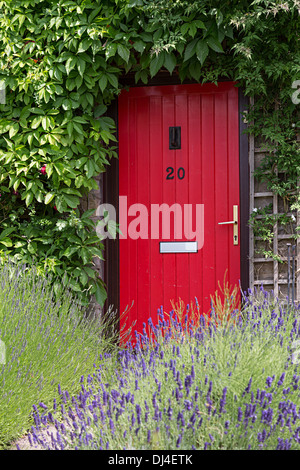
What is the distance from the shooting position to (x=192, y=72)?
4527mm

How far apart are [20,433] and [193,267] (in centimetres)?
231

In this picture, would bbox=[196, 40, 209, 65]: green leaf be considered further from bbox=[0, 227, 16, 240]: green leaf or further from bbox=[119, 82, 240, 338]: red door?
bbox=[0, 227, 16, 240]: green leaf

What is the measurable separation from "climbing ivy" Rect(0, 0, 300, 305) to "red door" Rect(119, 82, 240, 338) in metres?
0.22

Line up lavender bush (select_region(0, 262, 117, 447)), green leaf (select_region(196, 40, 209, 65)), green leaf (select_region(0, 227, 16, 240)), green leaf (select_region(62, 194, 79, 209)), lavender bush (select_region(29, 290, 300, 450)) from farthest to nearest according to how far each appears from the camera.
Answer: green leaf (select_region(0, 227, 16, 240)), green leaf (select_region(62, 194, 79, 209)), green leaf (select_region(196, 40, 209, 65)), lavender bush (select_region(0, 262, 117, 447)), lavender bush (select_region(29, 290, 300, 450))

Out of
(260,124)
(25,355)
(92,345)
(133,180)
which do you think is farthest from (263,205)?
(25,355)

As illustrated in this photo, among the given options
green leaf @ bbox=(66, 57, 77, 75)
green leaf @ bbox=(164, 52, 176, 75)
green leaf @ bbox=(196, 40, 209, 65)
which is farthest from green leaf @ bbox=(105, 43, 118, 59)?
green leaf @ bbox=(196, 40, 209, 65)

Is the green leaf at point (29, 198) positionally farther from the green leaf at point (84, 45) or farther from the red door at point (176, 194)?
the green leaf at point (84, 45)

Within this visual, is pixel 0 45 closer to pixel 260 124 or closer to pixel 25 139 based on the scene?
pixel 25 139

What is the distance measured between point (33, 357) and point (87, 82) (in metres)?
2.43

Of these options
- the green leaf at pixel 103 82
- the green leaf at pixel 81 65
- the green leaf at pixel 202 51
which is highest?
the green leaf at pixel 202 51

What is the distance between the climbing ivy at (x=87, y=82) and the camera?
14.2 feet

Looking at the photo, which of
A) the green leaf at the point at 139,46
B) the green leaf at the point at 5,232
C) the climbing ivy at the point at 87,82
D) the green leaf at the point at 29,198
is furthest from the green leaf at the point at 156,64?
the green leaf at the point at 5,232

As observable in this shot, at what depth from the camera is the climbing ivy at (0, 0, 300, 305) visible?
4.34m
